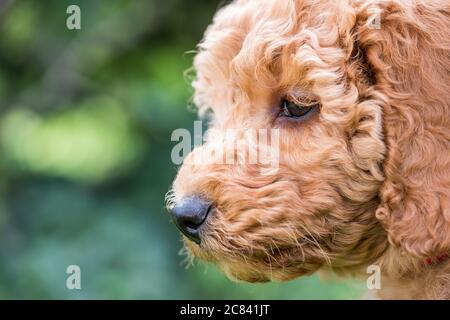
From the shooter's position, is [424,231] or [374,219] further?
[374,219]

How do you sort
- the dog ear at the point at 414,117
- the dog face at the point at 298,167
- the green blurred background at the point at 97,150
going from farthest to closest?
the green blurred background at the point at 97,150 < the dog face at the point at 298,167 < the dog ear at the point at 414,117

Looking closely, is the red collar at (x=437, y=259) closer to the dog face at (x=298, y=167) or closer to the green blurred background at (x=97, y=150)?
the dog face at (x=298, y=167)

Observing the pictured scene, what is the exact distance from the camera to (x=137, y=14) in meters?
8.55

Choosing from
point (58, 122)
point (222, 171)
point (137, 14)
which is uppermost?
point (137, 14)

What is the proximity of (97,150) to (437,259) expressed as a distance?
4.89m

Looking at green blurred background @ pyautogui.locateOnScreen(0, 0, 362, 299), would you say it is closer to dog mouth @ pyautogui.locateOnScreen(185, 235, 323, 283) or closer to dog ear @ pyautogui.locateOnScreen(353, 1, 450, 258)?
dog mouth @ pyautogui.locateOnScreen(185, 235, 323, 283)

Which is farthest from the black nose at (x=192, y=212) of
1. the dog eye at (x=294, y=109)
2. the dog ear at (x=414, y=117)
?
the dog ear at (x=414, y=117)

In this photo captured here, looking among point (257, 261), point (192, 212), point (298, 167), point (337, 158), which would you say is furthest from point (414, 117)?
point (192, 212)

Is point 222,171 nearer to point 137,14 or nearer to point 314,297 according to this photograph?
point 314,297

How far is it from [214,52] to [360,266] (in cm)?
141

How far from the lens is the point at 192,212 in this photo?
3773 millimetres

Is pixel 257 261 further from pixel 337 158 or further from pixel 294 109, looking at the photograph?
pixel 294 109

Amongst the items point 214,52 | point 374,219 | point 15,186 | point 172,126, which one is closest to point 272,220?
point 374,219

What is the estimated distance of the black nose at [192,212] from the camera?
12.4ft
